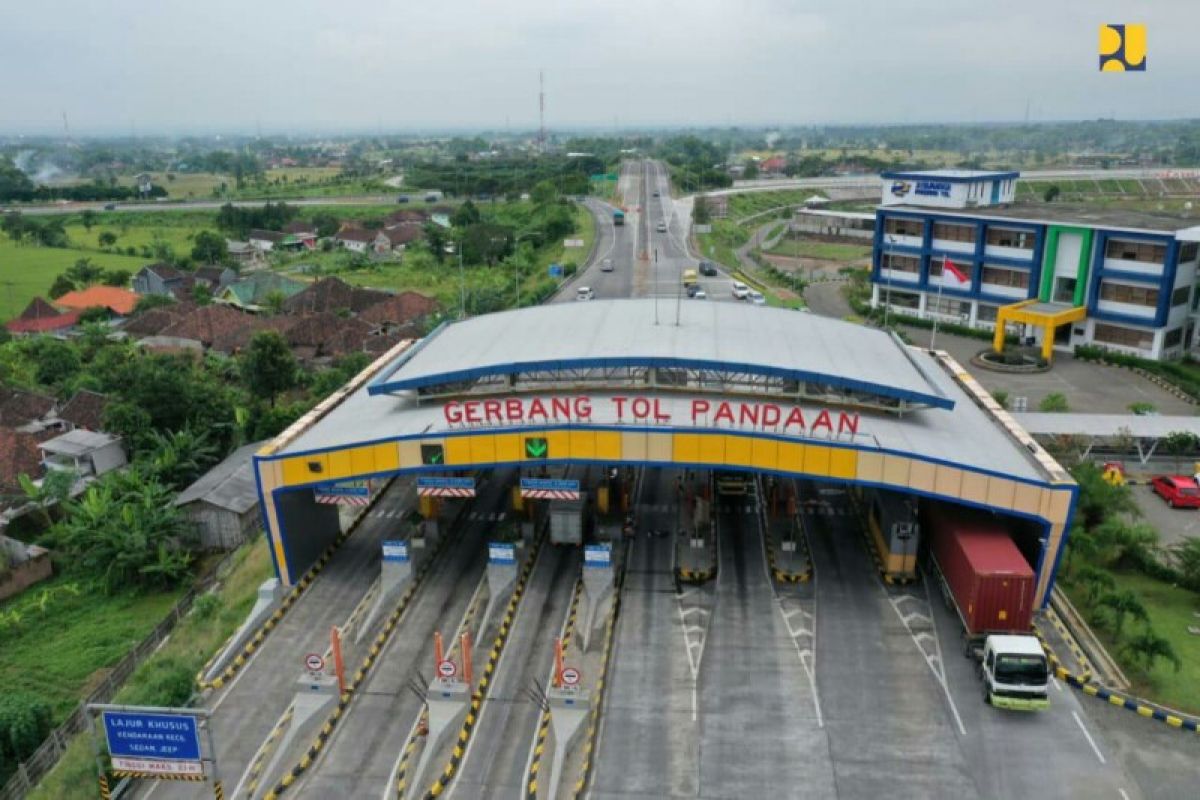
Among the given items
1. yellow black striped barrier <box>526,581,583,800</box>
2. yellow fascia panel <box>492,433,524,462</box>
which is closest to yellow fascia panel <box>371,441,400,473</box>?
yellow fascia panel <box>492,433,524,462</box>

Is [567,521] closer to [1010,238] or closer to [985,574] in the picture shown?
[985,574]

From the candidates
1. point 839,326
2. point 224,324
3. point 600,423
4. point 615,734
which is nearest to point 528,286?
point 224,324

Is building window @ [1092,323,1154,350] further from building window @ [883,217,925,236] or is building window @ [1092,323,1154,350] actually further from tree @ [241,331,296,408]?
tree @ [241,331,296,408]

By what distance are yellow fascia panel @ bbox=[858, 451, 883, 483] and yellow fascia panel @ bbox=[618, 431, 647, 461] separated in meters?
8.07

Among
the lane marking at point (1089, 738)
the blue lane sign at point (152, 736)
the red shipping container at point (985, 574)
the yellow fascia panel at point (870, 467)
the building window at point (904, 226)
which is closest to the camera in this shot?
the blue lane sign at point (152, 736)

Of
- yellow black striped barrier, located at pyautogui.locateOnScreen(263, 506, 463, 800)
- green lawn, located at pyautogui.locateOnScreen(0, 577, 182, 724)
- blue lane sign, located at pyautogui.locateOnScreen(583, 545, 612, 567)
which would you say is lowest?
green lawn, located at pyautogui.locateOnScreen(0, 577, 182, 724)

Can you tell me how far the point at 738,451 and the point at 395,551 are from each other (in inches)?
571

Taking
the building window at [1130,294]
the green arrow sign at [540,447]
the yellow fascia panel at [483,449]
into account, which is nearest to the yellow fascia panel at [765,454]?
the green arrow sign at [540,447]

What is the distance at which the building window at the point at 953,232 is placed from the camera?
267ft

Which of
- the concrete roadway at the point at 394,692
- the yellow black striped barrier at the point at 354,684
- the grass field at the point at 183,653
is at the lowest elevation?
the grass field at the point at 183,653

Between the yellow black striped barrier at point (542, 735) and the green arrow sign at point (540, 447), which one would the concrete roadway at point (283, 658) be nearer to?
the yellow black striped barrier at point (542, 735)

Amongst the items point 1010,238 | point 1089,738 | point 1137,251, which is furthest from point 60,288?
point 1089,738

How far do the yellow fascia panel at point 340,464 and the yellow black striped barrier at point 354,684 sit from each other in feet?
17.9

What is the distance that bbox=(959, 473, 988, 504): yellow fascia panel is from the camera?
32.6 metres
